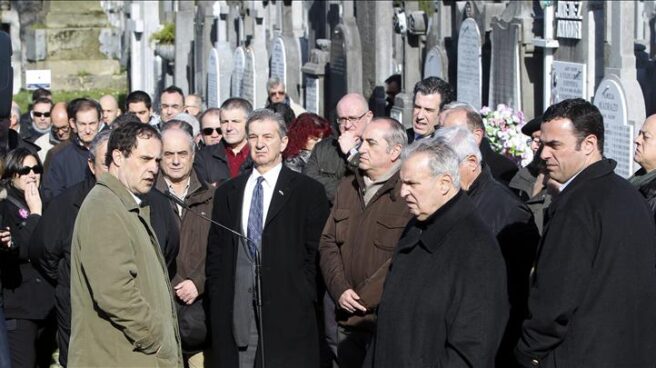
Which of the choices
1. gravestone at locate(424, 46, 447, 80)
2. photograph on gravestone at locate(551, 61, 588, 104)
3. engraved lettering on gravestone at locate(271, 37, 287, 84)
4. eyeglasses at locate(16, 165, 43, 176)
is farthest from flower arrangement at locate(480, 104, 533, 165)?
engraved lettering on gravestone at locate(271, 37, 287, 84)

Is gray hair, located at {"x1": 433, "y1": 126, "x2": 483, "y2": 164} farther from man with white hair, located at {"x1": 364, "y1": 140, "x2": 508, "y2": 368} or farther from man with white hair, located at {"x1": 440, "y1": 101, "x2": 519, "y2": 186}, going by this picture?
man with white hair, located at {"x1": 440, "y1": 101, "x2": 519, "y2": 186}

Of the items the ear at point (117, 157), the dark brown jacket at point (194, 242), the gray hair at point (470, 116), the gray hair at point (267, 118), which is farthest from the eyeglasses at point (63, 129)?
the ear at point (117, 157)

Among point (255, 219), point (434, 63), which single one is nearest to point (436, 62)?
point (434, 63)

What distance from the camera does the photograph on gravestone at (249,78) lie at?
19.7 metres

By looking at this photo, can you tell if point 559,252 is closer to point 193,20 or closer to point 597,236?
point 597,236

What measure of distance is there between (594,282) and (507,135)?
207 inches

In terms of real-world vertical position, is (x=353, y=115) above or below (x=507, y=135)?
above

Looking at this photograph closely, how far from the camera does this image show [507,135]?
10.4 m

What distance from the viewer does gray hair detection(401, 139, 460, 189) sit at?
211 inches

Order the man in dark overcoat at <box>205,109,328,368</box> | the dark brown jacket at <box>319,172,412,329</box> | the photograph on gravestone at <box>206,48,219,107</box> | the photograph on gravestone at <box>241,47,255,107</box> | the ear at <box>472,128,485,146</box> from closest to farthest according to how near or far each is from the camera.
→ the dark brown jacket at <box>319,172,412,329</box>
the man in dark overcoat at <box>205,109,328,368</box>
the ear at <box>472,128,485,146</box>
the photograph on gravestone at <box>241,47,255,107</box>
the photograph on gravestone at <box>206,48,219,107</box>

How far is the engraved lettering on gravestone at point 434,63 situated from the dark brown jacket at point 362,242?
7.09 metres

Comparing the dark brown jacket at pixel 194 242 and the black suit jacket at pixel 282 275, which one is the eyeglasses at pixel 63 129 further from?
the black suit jacket at pixel 282 275

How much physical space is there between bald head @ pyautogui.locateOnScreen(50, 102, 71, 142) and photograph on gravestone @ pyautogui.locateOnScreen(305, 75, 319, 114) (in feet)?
18.7

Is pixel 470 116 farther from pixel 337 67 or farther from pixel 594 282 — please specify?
pixel 337 67
